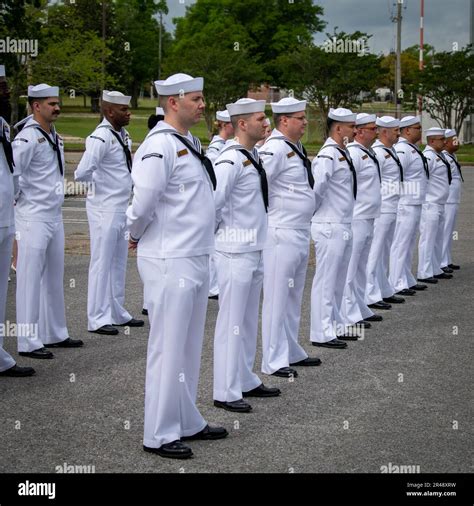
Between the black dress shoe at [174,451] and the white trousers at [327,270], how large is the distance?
3829 millimetres

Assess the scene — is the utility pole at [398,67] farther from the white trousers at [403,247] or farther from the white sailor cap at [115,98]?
the white sailor cap at [115,98]

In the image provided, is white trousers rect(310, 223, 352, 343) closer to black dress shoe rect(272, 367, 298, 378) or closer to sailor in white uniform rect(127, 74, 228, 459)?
black dress shoe rect(272, 367, 298, 378)

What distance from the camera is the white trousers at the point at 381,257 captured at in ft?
42.0

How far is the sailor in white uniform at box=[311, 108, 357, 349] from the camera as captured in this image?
10.4 m

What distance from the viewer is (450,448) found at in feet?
22.5

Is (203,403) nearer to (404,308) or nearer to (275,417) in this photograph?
(275,417)

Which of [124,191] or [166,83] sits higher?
[166,83]

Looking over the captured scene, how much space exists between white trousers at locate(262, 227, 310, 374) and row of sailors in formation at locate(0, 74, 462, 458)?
1 centimetres

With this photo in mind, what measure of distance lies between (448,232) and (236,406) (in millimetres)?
9151

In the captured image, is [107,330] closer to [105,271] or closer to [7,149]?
[105,271]

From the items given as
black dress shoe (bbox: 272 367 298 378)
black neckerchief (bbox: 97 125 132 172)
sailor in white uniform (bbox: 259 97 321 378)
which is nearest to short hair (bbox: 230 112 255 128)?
sailor in white uniform (bbox: 259 97 321 378)

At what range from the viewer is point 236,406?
7844mm

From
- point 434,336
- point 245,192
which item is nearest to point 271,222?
point 245,192

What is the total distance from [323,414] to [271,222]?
2058mm
